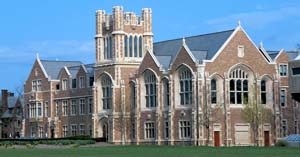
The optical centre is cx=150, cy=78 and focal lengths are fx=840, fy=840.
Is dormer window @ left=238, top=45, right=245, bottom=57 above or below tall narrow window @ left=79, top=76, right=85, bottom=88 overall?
above

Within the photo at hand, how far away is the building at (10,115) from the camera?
130 m

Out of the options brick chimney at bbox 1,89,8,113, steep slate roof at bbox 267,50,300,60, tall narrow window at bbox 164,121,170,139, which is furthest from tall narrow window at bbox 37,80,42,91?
steep slate roof at bbox 267,50,300,60

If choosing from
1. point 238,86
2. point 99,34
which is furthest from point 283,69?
point 99,34

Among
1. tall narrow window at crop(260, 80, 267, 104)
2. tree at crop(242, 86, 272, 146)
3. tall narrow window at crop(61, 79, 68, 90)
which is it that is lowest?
tree at crop(242, 86, 272, 146)

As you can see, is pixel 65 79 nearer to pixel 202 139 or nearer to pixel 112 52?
pixel 112 52

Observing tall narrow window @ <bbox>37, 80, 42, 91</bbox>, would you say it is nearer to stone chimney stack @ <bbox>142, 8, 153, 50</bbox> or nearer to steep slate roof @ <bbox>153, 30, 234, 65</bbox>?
steep slate roof @ <bbox>153, 30, 234, 65</bbox>

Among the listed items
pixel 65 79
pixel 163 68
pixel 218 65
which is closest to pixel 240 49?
pixel 218 65

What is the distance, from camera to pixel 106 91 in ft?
307

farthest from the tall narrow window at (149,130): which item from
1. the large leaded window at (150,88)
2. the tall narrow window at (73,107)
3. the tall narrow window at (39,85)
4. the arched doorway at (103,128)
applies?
the tall narrow window at (39,85)

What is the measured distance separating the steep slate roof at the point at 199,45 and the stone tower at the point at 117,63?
7.25 feet

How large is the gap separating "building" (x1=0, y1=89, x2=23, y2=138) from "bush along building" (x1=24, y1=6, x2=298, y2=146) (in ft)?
101

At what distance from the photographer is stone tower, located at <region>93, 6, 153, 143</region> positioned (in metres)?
90.8

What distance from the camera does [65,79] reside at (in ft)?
339

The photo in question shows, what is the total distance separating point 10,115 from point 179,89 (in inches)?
2119
